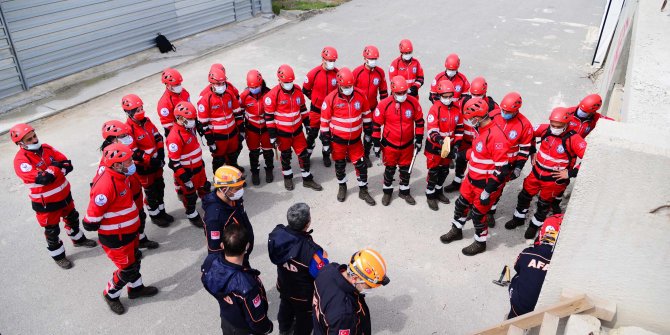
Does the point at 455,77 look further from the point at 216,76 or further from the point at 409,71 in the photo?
the point at 216,76

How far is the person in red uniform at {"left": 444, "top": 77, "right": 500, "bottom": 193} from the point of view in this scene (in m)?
7.09

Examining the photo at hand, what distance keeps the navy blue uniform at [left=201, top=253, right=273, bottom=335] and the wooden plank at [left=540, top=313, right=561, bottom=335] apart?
2299 millimetres

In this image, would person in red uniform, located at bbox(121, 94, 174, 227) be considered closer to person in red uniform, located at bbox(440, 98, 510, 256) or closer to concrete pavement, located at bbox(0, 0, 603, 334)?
concrete pavement, located at bbox(0, 0, 603, 334)

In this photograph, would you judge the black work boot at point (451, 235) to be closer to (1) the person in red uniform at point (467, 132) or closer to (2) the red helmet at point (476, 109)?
(1) the person in red uniform at point (467, 132)

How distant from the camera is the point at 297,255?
430 centimetres

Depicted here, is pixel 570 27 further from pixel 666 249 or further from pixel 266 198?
pixel 666 249

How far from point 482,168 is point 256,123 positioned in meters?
3.70

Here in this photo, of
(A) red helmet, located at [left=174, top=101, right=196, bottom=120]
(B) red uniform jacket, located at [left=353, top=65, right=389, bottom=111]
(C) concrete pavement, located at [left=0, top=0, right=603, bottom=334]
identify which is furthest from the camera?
(B) red uniform jacket, located at [left=353, top=65, right=389, bottom=111]

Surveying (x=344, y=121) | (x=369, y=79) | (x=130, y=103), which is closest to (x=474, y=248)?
(x=344, y=121)

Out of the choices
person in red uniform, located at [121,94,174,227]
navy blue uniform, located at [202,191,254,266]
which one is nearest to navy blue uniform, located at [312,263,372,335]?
navy blue uniform, located at [202,191,254,266]

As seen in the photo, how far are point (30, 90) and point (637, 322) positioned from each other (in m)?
12.9

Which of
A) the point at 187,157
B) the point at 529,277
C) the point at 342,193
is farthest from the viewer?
the point at 342,193

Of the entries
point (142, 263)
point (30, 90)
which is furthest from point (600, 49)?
point (30, 90)

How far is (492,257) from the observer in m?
6.43
